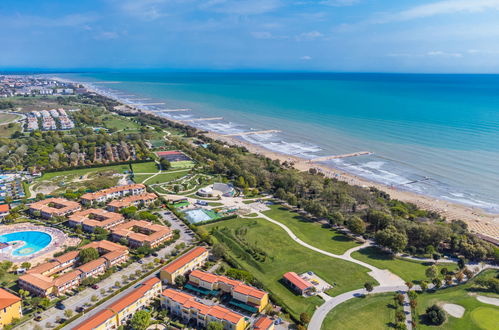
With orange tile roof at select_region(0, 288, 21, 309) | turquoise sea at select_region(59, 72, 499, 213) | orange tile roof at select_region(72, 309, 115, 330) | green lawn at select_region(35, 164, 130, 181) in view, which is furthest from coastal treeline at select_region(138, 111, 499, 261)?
orange tile roof at select_region(0, 288, 21, 309)

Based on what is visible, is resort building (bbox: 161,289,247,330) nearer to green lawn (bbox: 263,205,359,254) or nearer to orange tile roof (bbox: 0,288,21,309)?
orange tile roof (bbox: 0,288,21,309)

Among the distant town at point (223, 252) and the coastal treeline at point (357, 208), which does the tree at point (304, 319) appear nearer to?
the distant town at point (223, 252)

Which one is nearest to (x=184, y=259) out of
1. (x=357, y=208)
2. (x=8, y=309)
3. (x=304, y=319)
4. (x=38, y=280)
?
(x=38, y=280)

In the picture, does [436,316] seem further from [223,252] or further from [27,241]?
[27,241]

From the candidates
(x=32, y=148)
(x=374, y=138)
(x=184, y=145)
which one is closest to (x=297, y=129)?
(x=374, y=138)

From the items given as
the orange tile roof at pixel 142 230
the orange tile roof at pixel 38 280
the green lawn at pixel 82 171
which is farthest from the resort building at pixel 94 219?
the green lawn at pixel 82 171
